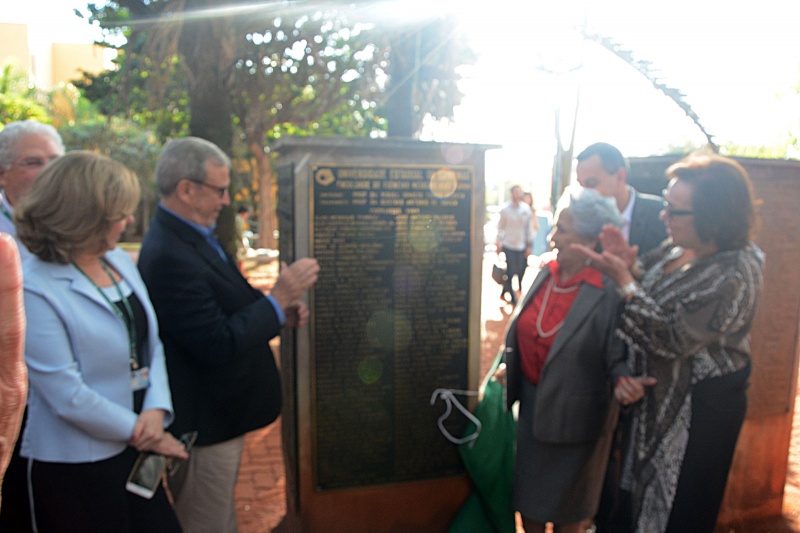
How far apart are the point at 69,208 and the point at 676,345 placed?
7.37 feet

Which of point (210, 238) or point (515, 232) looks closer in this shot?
point (210, 238)

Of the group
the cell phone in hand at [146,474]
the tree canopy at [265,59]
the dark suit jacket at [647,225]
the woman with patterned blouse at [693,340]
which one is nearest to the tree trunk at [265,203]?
the tree canopy at [265,59]

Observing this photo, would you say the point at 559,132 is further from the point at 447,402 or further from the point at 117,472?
the point at 117,472

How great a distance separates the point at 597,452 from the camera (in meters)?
2.82

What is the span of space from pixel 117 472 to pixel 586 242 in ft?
6.90

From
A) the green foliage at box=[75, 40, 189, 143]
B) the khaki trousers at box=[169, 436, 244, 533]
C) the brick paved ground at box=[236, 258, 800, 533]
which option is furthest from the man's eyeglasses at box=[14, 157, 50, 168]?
the green foliage at box=[75, 40, 189, 143]

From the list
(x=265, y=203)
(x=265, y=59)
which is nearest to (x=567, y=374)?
(x=265, y=59)

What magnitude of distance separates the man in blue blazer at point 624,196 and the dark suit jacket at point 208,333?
1956 mm

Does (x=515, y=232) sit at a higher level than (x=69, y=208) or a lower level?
lower

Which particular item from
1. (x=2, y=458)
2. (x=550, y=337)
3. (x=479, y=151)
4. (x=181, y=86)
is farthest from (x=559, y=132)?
(x=2, y=458)

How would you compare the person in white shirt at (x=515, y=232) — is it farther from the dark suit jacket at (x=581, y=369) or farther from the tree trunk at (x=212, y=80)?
the dark suit jacket at (x=581, y=369)

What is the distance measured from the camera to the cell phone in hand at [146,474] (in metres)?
2.05

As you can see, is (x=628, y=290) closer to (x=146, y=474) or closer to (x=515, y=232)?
(x=146, y=474)

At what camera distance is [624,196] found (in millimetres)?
3328
